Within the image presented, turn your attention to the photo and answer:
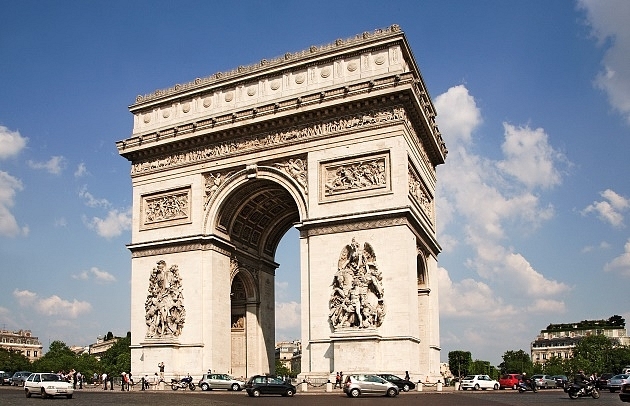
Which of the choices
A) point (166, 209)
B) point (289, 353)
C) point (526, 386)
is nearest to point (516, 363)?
point (289, 353)

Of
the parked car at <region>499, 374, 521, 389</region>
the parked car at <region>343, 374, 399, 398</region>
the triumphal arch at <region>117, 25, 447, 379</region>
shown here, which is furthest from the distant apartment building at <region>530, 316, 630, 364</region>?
the parked car at <region>343, 374, 399, 398</region>

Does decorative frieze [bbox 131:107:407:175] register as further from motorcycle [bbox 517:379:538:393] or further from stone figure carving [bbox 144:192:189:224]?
motorcycle [bbox 517:379:538:393]

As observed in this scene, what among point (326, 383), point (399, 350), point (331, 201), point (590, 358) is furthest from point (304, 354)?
point (590, 358)

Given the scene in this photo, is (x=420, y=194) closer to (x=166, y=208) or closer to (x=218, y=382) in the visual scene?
(x=166, y=208)

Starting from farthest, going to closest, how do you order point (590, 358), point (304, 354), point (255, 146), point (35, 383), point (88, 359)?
point (88, 359), point (590, 358), point (255, 146), point (304, 354), point (35, 383)

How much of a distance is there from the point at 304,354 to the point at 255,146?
11.7 m

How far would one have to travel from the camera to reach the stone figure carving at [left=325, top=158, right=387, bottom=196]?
35188mm

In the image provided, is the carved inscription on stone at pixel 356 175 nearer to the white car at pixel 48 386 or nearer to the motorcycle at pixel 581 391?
the motorcycle at pixel 581 391

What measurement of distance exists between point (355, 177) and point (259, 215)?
977 centimetres

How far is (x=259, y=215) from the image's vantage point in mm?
43625

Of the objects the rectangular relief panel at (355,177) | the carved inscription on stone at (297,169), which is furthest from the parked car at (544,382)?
the carved inscription on stone at (297,169)

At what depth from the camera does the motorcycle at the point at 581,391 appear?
32156 millimetres

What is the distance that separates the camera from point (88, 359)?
12588 centimetres

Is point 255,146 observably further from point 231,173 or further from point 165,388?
point 165,388
